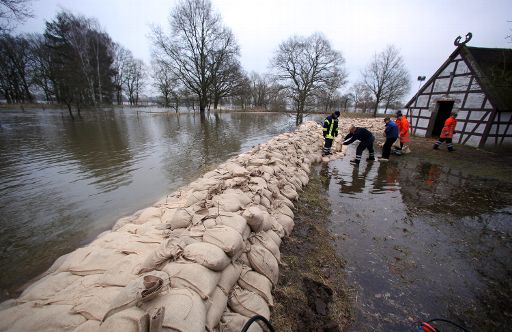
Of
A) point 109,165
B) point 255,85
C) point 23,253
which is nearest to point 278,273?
point 23,253

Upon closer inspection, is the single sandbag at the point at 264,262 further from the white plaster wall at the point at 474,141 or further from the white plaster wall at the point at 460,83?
the white plaster wall at the point at 460,83

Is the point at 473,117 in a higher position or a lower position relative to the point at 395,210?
higher

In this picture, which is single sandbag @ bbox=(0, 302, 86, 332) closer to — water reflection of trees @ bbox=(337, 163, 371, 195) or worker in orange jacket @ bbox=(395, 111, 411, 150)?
water reflection of trees @ bbox=(337, 163, 371, 195)

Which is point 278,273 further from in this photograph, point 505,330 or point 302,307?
point 505,330

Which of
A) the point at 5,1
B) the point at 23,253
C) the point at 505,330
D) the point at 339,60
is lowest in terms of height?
the point at 23,253

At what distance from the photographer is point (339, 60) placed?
2220 centimetres

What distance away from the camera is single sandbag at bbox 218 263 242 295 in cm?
184

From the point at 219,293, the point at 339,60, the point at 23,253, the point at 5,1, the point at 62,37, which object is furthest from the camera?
the point at 62,37

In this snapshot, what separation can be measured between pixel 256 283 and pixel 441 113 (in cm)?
1458

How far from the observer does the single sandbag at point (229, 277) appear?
184 centimetres

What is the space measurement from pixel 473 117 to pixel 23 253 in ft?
49.8

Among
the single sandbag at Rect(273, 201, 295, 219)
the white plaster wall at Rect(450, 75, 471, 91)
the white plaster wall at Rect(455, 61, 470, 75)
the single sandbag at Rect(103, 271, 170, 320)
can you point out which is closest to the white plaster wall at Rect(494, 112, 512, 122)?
the white plaster wall at Rect(450, 75, 471, 91)

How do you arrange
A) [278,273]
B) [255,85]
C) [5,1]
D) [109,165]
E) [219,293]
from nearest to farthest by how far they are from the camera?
1. [219,293]
2. [278,273]
3. [109,165]
4. [5,1]
5. [255,85]

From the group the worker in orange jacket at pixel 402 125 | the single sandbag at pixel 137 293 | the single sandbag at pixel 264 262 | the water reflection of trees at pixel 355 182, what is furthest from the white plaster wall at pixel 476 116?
the single sandbag at pixel 137 293
